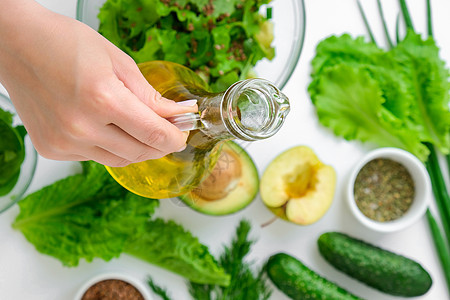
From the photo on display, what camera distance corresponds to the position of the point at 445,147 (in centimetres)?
121

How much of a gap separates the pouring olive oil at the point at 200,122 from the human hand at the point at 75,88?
0.20 feet

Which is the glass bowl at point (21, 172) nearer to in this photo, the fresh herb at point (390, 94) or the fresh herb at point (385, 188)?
the fresh herb at point (390, 94)

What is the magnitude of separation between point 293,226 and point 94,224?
0.51 meters

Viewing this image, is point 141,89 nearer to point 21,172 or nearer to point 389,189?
point 21,172

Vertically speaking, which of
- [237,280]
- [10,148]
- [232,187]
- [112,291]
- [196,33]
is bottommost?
[112,291]

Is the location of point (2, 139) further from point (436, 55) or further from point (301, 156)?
point (436, 55)

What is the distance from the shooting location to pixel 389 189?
1.20 m

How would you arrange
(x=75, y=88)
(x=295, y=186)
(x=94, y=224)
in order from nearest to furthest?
1. (x=75, y=88)
2. (x=94, y=224)
3. (x=295, y=186)

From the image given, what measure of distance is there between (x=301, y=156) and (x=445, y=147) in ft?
1.42

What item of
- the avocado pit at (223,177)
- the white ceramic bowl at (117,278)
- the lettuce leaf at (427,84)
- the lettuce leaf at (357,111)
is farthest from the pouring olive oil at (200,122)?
the lettuce leaf at (427,84)

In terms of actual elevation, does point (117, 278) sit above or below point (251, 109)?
below

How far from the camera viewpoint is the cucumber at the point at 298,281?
1100 mm

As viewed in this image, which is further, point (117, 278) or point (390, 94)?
point (390, 94)

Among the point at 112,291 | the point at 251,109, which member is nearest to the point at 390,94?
the point at 251,109
